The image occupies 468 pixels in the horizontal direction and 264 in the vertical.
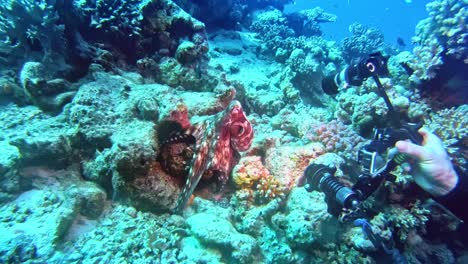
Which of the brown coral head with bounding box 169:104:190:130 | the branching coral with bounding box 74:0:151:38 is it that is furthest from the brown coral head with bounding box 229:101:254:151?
the branching coral with bounding box 74:0:151:38

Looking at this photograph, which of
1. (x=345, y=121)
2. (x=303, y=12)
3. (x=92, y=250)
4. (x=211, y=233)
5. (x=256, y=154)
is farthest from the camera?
(x=303, y=12)

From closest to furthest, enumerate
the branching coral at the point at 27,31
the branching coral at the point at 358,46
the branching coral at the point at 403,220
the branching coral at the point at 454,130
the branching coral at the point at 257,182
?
the branching coral at the point at 403,220, the branching coral at the point at 257,182, the branching coral at the point at 454,130, the branching coral at the point at 27,31, the branching coral at the point at 358,46

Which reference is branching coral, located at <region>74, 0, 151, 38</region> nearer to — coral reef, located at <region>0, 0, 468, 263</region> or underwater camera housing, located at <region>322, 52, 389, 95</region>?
coral reef, located at <region>0, 0, 468, 263</region>

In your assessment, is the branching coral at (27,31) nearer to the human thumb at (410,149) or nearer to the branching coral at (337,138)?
the branching coral at (337,138)

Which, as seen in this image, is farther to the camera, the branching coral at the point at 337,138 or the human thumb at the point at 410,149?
the branching coral at the point at 337,138

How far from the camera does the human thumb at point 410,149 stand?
104 inches

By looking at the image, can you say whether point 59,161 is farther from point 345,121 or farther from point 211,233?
point 345,121

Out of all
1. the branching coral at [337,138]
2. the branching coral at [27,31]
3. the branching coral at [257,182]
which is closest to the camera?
the branching coral at [257,182]

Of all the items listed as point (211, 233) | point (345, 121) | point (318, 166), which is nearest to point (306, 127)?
point (345, 121)

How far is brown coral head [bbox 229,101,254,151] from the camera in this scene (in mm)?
3254

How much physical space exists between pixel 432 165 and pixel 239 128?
7.17ft

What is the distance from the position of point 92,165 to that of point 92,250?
110cm

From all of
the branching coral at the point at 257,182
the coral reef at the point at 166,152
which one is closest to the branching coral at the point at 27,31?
the coral reef at the point at 166,152

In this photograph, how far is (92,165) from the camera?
332 centimetres
